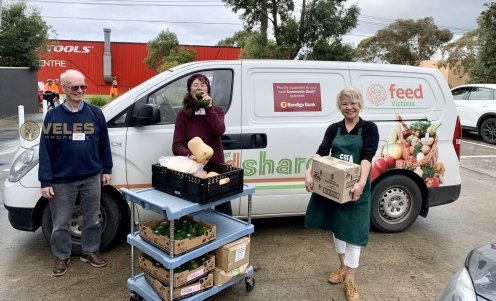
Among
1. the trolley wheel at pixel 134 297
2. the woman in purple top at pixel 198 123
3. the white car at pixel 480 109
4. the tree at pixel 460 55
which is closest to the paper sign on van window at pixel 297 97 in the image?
the woman in purple top at pixel 198 123

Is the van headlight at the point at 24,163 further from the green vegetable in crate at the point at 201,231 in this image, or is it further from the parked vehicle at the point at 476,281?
the parked vehicle at the point at 476,281

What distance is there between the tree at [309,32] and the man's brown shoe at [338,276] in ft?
64.5

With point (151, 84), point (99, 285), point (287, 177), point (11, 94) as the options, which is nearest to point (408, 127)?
point (287, 177)

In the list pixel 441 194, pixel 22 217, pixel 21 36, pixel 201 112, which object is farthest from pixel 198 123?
pixel 21 36

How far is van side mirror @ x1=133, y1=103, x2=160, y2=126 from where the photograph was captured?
397 centimetres

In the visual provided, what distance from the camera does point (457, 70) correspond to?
1666 inches

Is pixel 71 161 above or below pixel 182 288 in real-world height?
above

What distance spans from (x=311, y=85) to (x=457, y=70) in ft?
142

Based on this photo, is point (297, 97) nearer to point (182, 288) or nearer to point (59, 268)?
point (182, 288)

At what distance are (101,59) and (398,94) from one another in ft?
117

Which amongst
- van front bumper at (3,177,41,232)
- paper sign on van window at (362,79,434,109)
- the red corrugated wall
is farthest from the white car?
the red corrugated wall

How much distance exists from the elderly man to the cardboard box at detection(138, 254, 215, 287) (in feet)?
2.91

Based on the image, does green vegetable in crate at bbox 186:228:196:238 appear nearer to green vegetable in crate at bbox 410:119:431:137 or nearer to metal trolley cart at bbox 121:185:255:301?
metal trolley cart at bbox 121:185:255:301

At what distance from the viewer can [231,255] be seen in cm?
333
